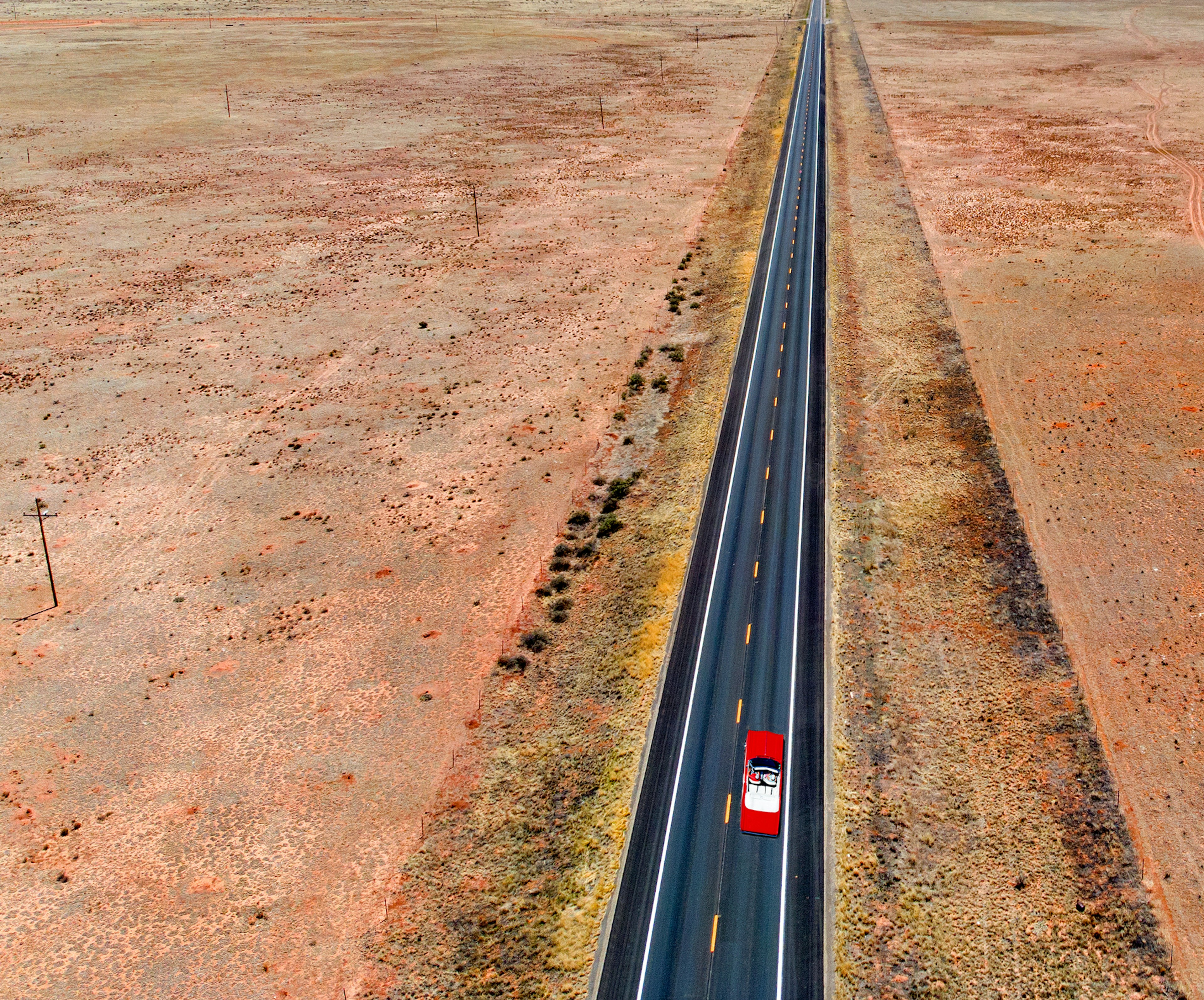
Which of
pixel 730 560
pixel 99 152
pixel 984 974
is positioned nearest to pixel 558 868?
pixel 984 974

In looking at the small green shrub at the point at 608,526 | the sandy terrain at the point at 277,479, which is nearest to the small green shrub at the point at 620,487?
the sandy terrain at the point at 277,479

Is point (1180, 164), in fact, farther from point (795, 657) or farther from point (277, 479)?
point (277, 479)

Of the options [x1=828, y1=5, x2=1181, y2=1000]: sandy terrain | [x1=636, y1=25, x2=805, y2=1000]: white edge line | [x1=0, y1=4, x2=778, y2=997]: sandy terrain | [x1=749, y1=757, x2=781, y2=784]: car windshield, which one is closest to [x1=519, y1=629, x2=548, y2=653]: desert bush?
[x1=0, y1=4, x2=778, y2=997]: sandy terrain

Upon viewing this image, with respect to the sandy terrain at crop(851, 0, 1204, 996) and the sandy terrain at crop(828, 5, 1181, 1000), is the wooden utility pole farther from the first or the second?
the sandy terrain at crop(851, 0, 1204, 996)

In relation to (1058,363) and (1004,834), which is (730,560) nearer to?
(1004,834)

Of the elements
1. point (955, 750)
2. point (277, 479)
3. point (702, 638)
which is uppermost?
point (277, 479)

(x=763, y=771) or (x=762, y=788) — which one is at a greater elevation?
(x=763, y=771)

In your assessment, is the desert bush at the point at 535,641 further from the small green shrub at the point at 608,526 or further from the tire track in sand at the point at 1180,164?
the tire track in sand at the point at 1180,164

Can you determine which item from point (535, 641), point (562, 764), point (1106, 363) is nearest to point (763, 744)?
point (562, 764)
